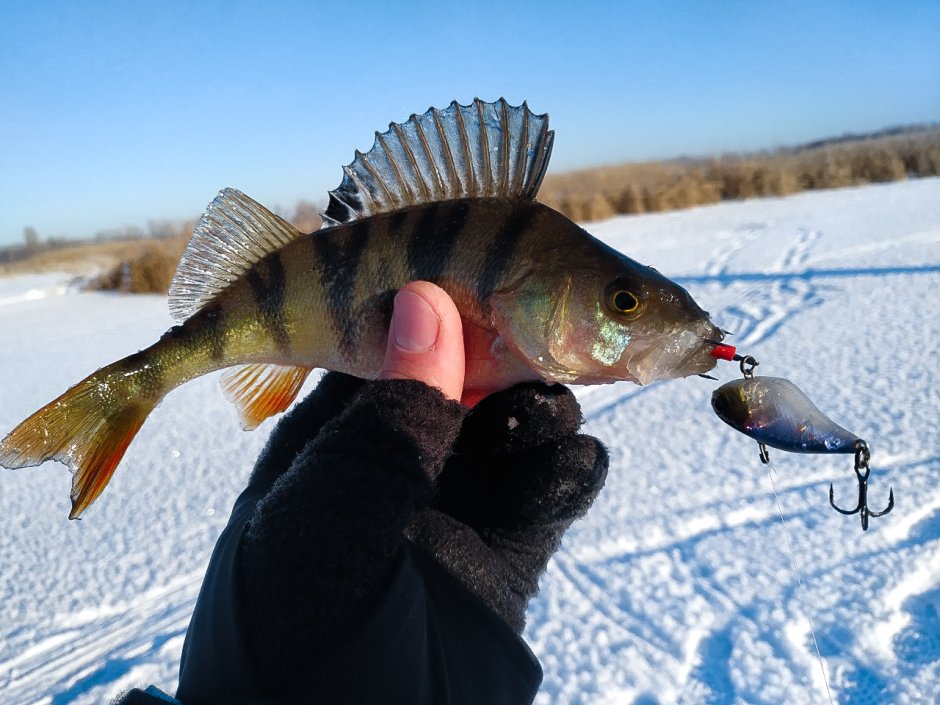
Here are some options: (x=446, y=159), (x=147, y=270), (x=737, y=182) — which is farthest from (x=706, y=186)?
(x=446, y=159)

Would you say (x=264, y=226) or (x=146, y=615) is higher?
(x=264, y=226)

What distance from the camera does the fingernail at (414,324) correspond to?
4.94 feet

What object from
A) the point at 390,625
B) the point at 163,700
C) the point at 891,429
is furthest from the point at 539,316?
the point at 891,429

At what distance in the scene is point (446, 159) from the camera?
179cm

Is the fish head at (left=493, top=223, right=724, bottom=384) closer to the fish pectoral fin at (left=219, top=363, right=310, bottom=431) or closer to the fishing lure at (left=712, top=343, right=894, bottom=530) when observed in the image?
the fishing lure at (left=712, top=343, right=894, bottom=530)

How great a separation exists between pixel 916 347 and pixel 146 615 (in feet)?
15.4

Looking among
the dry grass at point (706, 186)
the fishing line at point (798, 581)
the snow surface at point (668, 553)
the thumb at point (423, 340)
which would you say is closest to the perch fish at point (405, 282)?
the thumb at point (423, 340)

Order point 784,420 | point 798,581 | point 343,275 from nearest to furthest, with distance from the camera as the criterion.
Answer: point 784,420
point 343,275
point 798,581

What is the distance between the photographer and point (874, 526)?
98.3 inches

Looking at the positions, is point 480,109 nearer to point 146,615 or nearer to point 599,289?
point 599,289

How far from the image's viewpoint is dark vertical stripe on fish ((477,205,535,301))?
1636 millimetres

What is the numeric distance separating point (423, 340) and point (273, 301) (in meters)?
0.50

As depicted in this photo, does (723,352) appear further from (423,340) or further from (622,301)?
(423,340)

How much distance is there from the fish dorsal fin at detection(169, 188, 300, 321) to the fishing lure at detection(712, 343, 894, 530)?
4.11 feet
